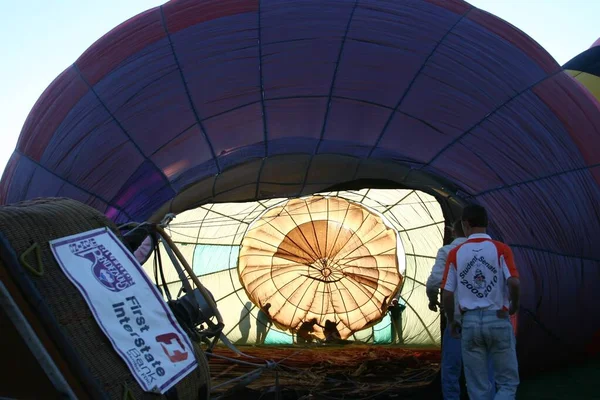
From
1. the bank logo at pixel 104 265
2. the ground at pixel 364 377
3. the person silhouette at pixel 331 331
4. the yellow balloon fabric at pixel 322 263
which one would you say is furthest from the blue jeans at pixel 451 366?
the yellow balloon fabric at pixel 322 263

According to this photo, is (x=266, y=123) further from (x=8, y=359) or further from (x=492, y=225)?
(x=8, y=359)

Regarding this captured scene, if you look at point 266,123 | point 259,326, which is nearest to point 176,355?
point 266,123

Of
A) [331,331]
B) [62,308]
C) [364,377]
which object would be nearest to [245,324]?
[331,331]

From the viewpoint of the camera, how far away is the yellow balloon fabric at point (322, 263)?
9.37 meters

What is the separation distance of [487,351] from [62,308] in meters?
1.97

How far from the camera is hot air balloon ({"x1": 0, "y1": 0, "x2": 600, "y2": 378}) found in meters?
5.18

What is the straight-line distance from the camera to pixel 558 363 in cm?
600

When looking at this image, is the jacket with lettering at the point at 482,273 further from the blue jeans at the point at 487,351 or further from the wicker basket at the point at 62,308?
the wicker basket at the point at 62,308

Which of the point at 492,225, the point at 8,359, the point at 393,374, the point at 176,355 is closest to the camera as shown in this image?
the point at 8,359

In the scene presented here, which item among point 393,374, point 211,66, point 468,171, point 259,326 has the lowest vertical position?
point 393,374

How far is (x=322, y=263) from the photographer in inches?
383

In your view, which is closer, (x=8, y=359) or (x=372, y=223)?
(x=8, y=359)

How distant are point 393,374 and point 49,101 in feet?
10.8

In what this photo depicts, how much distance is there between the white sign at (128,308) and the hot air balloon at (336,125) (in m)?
2.05
